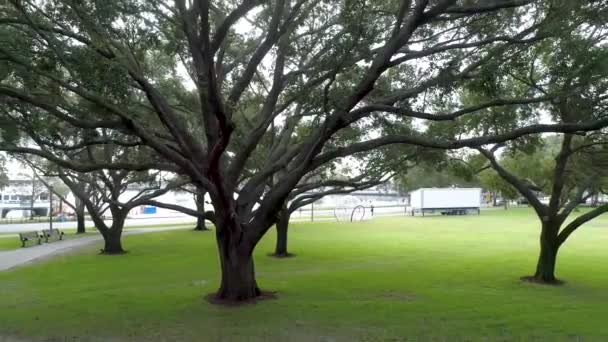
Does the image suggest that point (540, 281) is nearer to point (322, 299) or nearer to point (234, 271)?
point (322, 299)

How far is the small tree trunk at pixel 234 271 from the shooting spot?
11.0m

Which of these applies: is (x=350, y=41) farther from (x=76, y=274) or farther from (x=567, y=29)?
(x=76, y=274)

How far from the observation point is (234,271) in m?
11.1

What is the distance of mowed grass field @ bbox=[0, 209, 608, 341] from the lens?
29.1 ft

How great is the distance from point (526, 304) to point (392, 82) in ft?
21.6

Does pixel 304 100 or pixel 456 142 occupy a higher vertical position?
pixel 304 100

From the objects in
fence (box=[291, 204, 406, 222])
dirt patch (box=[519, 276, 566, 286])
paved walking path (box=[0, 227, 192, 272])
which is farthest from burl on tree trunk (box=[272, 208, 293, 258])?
fence (box=[291, 204, 406, 222])

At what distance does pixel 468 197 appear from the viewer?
58.3m

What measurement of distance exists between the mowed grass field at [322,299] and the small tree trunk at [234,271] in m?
0.48

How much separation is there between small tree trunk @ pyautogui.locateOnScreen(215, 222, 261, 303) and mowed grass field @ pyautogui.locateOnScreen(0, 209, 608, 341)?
0.48m

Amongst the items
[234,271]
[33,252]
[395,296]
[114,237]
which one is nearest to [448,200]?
[114,237]

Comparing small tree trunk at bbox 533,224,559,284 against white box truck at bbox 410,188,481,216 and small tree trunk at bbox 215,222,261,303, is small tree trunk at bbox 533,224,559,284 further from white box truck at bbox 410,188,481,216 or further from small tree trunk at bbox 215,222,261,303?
white box truck at bbox 410,188,481,216

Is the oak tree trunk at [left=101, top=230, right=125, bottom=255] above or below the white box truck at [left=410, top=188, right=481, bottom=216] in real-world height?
below

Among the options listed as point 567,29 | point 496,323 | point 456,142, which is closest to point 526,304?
point 496,323
